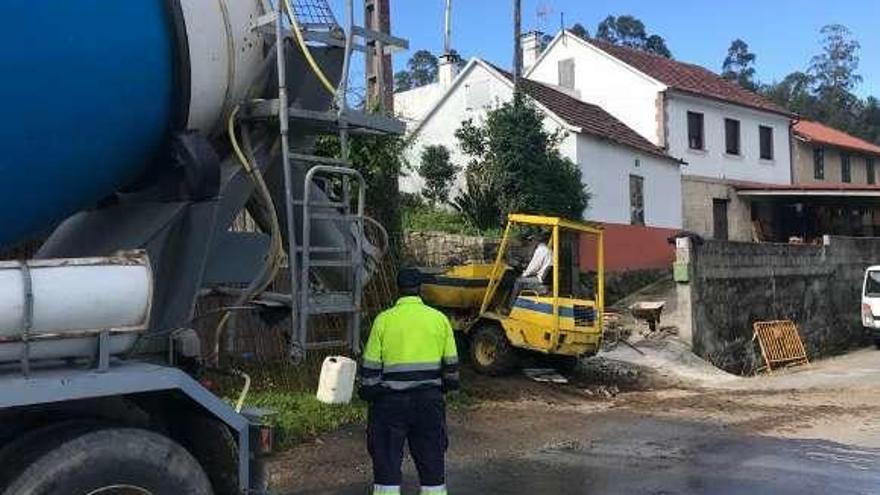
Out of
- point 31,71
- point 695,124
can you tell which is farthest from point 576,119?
Result: point 31,71

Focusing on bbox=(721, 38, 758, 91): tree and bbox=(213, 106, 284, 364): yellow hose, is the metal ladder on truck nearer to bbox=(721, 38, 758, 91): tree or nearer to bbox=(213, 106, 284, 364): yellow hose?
bbox=(213, 106, 284, 364): yellow hose

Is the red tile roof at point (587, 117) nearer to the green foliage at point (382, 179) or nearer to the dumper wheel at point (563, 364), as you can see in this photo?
the dumper wheel at point (563, 364)

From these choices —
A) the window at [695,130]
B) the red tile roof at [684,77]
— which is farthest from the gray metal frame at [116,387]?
the window at [695,130]

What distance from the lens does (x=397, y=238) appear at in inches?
556

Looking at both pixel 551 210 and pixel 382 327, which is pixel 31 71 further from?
pixel 551 210

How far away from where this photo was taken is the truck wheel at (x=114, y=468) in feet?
13.7

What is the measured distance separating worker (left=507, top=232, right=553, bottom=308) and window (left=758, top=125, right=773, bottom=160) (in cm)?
2353

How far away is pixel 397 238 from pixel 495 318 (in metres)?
1.84

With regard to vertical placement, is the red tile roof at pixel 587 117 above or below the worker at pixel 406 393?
above

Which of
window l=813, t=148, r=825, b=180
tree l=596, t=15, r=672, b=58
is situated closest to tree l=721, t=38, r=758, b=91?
tree l=596, t=15, r=672, b=58

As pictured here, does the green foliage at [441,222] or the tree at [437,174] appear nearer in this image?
the green foliage at [441,222]

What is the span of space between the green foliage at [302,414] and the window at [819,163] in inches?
1338

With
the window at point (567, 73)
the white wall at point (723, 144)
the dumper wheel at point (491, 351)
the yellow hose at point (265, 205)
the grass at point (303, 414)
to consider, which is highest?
the window at point (567, 73)

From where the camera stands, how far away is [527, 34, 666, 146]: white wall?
101 feet
